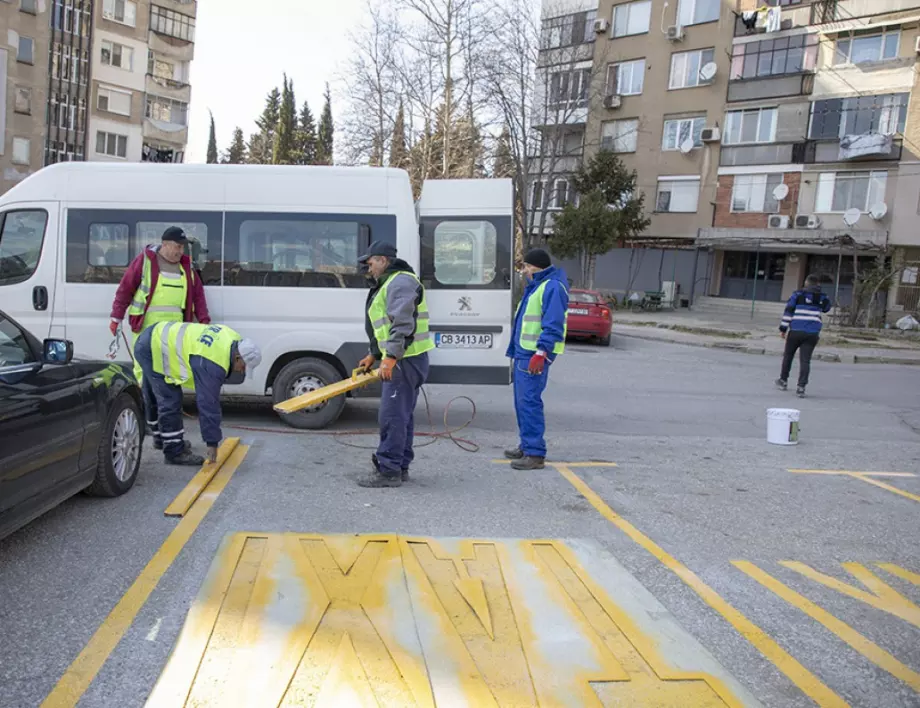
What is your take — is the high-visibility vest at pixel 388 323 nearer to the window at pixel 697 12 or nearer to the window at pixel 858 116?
the window at pixel 858 116

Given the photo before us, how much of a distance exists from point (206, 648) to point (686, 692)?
201 cm

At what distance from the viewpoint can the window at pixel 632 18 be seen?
37.5m

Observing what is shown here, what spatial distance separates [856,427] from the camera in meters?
10.4

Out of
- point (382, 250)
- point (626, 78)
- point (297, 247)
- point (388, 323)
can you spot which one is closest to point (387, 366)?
point (388, 323)

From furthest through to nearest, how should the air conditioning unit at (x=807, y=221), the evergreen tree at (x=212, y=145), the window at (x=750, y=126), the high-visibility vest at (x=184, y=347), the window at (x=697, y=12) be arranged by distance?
the evergreen tree at (x=212, y=145)
the window at (x=697, y=12)
the window at (x=750, y=126)
the air conditioning unit at (x=807, y=221)
the high-visibility vest at (x=184, y=347)

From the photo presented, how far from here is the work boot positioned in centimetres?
686

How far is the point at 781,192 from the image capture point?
3309cm

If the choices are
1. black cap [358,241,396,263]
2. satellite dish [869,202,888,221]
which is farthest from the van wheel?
satellite dish [869,202,888,221]

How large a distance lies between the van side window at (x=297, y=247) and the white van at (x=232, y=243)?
10mm

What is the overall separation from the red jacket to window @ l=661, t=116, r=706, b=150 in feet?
106

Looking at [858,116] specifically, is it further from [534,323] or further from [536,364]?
[536,364]

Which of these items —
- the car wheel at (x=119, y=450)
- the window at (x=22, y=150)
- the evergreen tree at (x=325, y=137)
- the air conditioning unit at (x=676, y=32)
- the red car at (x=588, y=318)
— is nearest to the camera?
the car wheel at (x=119, y=450)

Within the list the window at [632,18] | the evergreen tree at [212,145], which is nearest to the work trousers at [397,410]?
the window at [632,18]

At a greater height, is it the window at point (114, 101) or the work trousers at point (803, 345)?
the window at point (114, 101)
